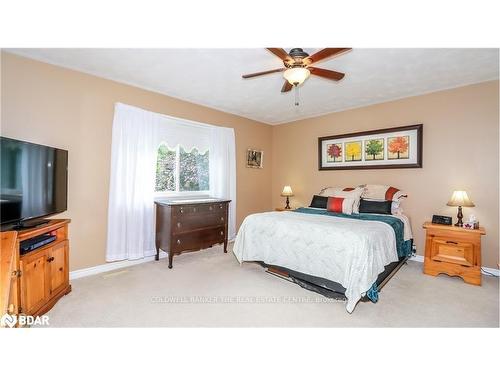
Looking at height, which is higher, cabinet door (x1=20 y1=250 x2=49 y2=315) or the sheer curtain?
the sheer curtain

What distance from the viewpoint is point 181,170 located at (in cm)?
418

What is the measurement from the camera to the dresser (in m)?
3.37

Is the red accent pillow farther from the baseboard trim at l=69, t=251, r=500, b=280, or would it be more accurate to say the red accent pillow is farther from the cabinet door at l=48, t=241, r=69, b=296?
the cabinet door at l=48, t=241, r=69, b=296

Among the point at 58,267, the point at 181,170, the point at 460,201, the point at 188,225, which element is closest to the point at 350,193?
the point at 460,201

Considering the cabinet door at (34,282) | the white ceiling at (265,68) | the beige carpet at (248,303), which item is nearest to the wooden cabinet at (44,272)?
the cabinet door at (34,282)

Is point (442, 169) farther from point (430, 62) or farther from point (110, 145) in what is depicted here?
point (110, 145)

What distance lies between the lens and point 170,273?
315 centimetres

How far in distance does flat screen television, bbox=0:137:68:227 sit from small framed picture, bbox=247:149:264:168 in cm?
324

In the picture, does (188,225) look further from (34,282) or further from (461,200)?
(461,200)

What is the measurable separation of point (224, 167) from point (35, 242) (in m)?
2.94

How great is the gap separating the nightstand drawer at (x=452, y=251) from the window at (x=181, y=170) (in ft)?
11.8

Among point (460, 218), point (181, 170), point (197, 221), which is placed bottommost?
point (197, 221)

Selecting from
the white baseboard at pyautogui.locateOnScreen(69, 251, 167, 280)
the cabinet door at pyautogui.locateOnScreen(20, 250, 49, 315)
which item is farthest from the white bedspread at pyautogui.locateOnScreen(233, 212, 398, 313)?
the cabinet door at pyautogui.locateOnScreen(20, 250, 49, 315)
